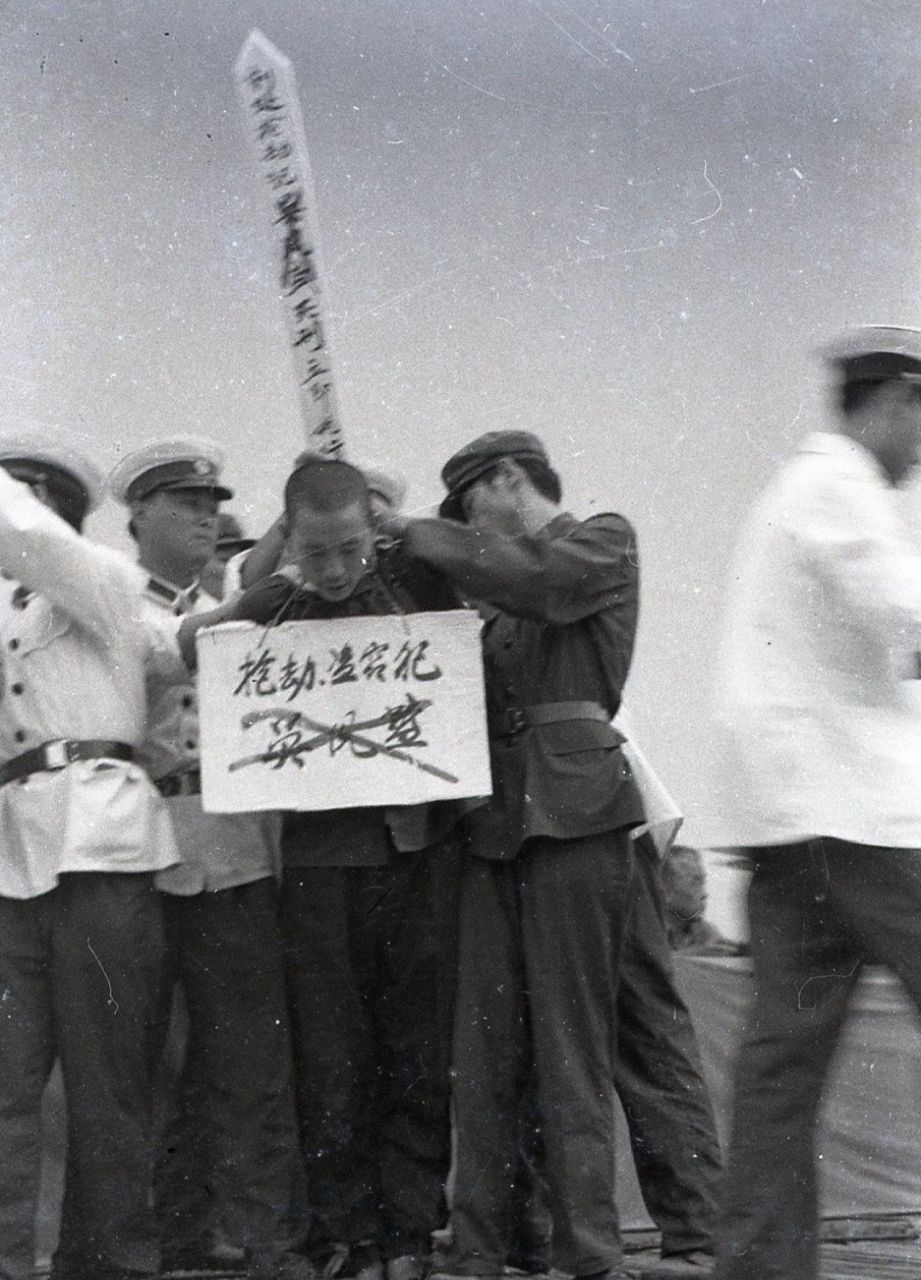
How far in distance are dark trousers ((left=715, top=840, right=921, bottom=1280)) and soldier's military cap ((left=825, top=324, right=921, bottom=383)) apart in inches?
34.5

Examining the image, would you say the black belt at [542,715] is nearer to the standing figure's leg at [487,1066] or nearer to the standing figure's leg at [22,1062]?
the standing figure's leg at [487,1066]

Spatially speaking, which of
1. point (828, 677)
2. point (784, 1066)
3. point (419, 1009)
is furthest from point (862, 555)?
point (419, 1009)

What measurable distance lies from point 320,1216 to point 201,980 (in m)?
0.55

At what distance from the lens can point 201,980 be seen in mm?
3803

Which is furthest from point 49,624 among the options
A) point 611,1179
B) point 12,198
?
point 611,1179

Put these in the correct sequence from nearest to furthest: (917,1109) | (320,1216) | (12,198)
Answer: (320,1216) < (12,198) < (917,1109)

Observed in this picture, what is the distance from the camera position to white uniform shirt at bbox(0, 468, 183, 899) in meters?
3.61

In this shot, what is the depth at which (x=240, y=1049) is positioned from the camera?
3738 millimetres

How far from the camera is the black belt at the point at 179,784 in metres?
3.91

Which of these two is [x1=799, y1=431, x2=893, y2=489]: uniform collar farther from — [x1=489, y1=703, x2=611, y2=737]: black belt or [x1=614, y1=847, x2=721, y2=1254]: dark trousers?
[x1=614, y1=847, x2=721, y2=1254]: dark trousers

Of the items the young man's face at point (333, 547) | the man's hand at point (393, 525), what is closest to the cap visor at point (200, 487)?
the young man's face at point (333, 547)

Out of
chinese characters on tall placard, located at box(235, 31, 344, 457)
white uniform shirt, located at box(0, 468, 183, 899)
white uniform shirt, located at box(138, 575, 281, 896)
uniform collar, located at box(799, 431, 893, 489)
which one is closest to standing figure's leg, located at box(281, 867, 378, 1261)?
white uniform shirt, located at box(138, 575, 281, 896)

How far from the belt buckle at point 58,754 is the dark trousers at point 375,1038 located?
20.5 inches

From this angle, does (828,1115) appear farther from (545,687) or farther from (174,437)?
(174,437)
